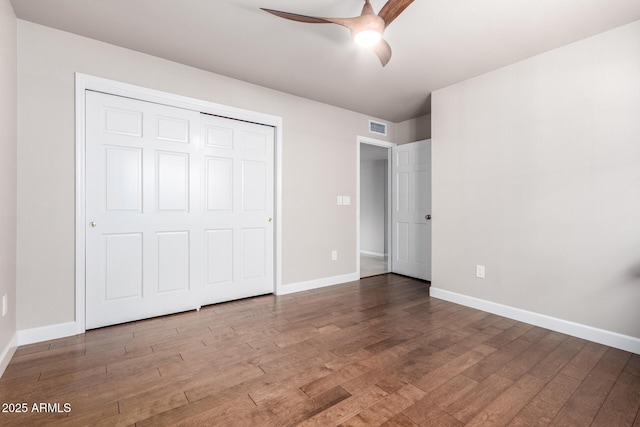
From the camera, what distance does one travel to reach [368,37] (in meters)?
1.90

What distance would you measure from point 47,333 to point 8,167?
1349 mm

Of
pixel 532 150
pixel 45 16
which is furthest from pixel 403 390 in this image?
pixel 45 16

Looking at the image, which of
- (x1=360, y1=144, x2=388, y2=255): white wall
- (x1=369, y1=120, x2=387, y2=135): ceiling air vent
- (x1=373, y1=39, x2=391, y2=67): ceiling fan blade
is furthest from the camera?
(x1=360, y1=144, x2=388, y2=255): white wall

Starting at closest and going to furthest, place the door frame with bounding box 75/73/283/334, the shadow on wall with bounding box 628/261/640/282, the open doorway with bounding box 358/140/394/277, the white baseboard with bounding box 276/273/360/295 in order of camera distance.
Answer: the shadow on wall with bounding box 628/261/640/282 → the door frame with bounding box 75/73/283/334 → the white baseboard with bounding box 276/273/360/295 → the open doorway with bounding box 358/140/394/277

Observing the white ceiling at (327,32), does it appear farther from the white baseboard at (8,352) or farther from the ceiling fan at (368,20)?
the white baseboard at (8,352)

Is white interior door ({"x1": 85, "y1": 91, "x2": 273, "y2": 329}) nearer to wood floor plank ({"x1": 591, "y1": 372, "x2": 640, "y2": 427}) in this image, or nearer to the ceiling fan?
the ceiling fan

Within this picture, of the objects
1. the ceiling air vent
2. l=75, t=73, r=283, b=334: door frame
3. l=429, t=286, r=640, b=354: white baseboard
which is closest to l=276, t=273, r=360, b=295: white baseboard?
l=429, t=286, r=640, b=354: white baseboard

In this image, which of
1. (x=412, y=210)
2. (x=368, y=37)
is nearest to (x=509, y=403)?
(x=368, y=37)

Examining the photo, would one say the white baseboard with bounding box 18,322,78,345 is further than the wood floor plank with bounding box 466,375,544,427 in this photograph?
Yes

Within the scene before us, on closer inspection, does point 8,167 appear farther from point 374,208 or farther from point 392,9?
point 374,208

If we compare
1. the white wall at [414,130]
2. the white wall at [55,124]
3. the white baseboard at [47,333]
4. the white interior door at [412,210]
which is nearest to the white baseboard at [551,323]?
the white interior door at [412,210]

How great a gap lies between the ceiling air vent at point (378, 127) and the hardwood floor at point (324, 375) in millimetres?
2952

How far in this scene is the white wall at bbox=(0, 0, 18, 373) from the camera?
6.47 ft

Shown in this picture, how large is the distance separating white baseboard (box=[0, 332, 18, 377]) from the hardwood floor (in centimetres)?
5
